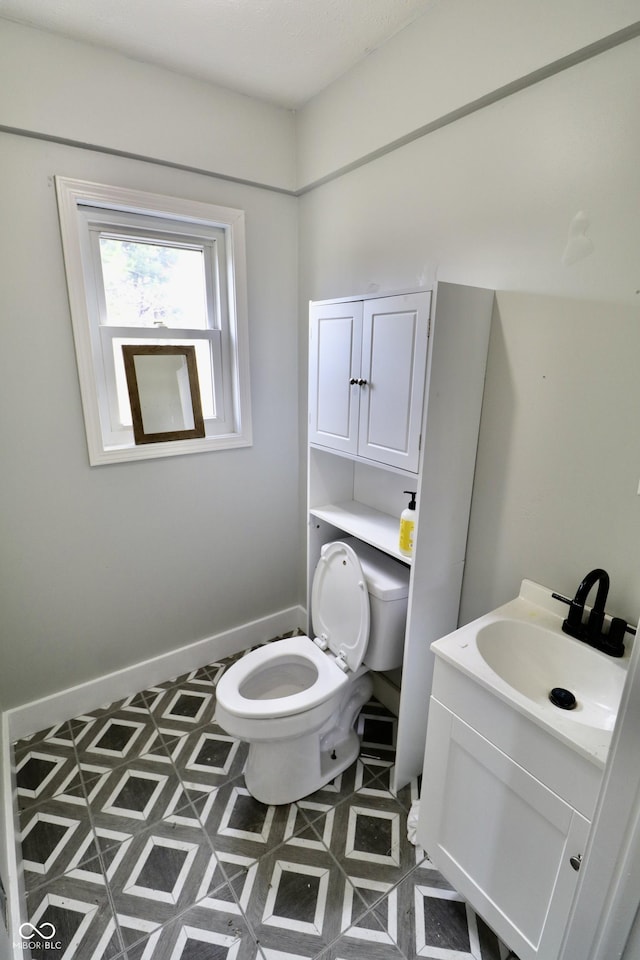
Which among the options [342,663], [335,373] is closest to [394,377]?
[335,373]

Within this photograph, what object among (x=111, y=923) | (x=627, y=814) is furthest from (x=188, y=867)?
(x=627, y=814)

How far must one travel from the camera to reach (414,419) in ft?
4.40

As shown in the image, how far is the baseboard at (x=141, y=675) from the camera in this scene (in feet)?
6.09

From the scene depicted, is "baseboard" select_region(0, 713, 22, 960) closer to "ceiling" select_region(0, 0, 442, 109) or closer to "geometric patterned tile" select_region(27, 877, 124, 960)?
"geometric patterned tile" select_region(27, 877, 124, 960)

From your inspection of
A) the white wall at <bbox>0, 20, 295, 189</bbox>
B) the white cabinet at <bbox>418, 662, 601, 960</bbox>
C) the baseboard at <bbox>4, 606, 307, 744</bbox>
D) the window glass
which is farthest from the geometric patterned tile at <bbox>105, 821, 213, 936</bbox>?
the white wall at <bbox>0, 20, 295, 189</bbox>

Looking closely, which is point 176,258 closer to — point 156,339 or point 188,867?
point 156,339

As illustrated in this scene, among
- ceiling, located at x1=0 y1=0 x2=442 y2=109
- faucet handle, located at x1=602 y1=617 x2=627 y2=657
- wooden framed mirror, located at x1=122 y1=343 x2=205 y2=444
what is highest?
ceiling, located at x1=0 y1=0 x2=442 y2=109

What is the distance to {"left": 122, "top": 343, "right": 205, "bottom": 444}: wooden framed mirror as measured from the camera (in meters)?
1.86

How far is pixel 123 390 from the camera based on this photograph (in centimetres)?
188

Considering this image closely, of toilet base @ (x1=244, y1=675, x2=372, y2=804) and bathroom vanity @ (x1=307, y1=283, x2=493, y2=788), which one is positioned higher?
bathroom vanity @ (x1=307, y1=283, x2=493, y2=788)

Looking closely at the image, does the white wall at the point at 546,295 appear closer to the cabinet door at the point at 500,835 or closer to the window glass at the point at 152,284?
the cabinet door at the point at 500,835

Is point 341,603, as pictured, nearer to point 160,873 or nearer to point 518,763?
point 518,763

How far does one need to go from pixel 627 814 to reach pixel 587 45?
4.96 ft

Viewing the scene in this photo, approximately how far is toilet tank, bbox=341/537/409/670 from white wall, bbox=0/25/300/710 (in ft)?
2.84
